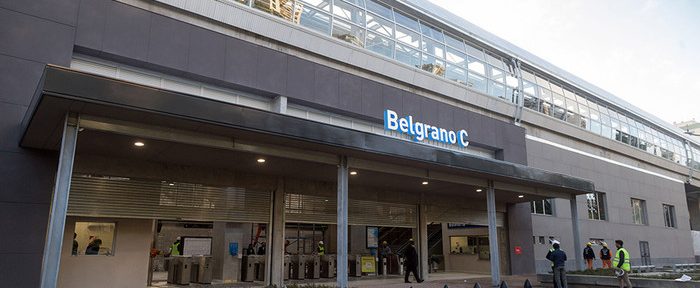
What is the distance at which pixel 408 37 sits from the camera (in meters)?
21.5

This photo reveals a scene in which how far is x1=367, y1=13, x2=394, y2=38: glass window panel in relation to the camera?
20.1m

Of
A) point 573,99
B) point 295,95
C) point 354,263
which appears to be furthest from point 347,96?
point 573,99

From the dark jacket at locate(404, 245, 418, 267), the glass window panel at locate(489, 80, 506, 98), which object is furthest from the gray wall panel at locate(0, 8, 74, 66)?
the glass window panel at locate(489, 80, 506, 98)

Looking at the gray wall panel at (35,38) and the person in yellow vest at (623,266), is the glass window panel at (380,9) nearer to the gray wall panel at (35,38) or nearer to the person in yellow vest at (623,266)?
the gray wall panel at (35,38)

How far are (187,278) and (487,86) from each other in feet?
54.3

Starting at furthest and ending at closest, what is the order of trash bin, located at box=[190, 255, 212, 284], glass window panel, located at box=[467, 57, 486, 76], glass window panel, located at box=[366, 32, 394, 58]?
glass window panel, located at box=[467, 57, 486, 76]
glass window panel, located at box=[366, 32, 394, 58]
trash bin, located at box=[190, 255, 212, 284]

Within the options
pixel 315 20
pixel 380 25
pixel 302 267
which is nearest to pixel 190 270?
pixel 302 267

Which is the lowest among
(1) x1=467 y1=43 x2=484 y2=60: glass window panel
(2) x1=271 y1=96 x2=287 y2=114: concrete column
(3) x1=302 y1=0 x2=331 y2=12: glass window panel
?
(2) x1=271 y1=96 x2=287 y2=114: concrete column

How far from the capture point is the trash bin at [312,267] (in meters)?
20.1

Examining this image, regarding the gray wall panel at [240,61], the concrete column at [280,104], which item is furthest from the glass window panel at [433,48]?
the gray wall panel at [240,61]

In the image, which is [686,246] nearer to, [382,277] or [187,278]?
[382,277]

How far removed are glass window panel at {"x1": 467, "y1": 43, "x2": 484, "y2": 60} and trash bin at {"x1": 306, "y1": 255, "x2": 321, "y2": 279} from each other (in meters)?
12.7

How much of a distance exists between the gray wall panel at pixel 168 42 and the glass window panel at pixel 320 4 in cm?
511

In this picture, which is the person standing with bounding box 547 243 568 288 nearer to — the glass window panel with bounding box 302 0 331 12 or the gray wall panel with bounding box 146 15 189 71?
the glass window panel with bounding box 302 0 331 12
